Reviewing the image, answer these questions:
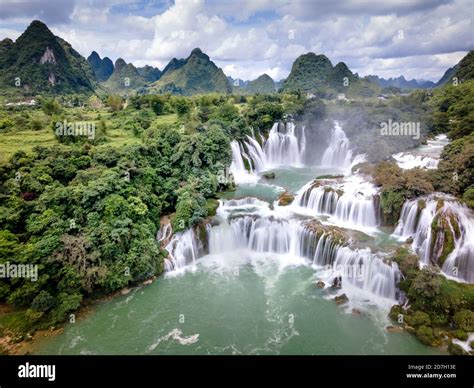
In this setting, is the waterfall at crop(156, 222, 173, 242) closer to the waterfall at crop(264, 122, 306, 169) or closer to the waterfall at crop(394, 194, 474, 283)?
the waterfall at crop(394, 194, 474, 283)

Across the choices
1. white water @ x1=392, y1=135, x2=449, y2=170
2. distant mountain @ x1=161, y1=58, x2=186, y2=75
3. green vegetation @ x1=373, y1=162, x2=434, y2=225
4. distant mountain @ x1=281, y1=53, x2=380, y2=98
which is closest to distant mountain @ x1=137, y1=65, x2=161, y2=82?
distant mountain @ x1=161, y1=58, x2=186, y2=75

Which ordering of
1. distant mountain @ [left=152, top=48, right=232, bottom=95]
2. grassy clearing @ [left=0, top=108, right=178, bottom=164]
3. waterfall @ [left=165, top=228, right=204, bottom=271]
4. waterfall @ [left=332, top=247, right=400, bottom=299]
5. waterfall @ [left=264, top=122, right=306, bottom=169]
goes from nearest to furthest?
waterfall @ [left=332, top=247, right=400, bottom=299] → waterfall @ [left=165, top=228, right=204, bottom=271] → grassy clearing @ [left=0, top=108, right=178, bottom=164] → waterfall @ [left=264, top=122, right=306, bottom=169] → distant mountain @ [left=152, top=48, right=232, bottom=95]

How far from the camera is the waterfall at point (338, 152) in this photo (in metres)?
24.1

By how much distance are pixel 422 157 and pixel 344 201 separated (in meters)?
6.50

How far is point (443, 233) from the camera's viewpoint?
12.6m

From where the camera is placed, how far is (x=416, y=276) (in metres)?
11.3

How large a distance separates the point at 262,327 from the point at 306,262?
4406 mm

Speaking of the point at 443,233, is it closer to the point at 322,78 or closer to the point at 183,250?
the point at 183,250

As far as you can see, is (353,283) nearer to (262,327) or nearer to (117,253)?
(262,327)

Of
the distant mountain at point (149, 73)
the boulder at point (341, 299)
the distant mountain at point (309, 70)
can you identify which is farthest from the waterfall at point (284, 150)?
the distant mountain at point (149, 73)

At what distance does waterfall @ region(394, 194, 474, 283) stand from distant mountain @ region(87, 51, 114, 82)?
87425 mm

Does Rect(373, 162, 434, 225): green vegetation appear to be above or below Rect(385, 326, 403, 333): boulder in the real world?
above

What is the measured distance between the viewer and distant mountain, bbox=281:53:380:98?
49.9 m

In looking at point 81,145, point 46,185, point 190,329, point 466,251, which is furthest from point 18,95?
point 466,251
